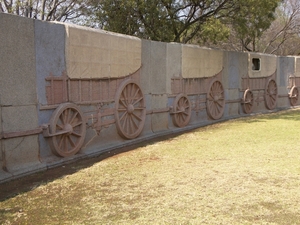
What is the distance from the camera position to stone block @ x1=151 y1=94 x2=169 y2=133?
895cm

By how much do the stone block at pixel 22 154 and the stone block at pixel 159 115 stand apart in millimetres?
3674

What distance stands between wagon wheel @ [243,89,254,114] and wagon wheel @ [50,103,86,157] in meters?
7.78

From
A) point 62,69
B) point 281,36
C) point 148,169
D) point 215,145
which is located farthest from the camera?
point 281,36

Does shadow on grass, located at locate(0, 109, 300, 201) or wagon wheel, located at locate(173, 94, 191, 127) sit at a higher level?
wagon wheel, located at locate(173, 94, 191, 127)

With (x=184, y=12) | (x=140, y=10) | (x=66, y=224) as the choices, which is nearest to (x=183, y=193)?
(x=66, y=224)

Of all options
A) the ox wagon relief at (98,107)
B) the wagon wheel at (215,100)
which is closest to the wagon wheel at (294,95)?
the wagon wheel at (215,100)

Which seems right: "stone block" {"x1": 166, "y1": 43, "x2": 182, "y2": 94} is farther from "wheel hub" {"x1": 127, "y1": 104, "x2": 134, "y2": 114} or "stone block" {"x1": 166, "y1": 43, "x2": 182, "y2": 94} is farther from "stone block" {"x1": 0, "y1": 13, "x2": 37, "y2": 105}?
"stone block" {"x1": 0, "y1": 13, "x2": 37, "y2": 105}

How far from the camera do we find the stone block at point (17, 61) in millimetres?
5230

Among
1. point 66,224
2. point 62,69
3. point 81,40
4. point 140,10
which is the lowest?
point 66,224

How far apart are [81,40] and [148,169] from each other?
2582mm

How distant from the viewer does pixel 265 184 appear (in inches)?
189

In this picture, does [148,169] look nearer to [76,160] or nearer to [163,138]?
[76,160]

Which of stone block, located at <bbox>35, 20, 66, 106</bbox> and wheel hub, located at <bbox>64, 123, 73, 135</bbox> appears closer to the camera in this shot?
stone block, located at <bbox>35, 20, 66, 106</bbox>

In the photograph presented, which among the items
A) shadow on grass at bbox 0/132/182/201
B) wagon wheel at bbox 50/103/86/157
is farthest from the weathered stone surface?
wagon wheel at bbox 50/103/86/157
